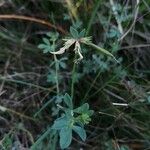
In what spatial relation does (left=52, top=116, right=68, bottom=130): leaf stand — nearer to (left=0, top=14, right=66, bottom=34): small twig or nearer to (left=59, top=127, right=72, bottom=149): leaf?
(left=59, top=127, right=72, bottom=149): leaf

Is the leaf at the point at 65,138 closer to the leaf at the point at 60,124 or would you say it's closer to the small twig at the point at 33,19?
the leaf at the point at 60,124

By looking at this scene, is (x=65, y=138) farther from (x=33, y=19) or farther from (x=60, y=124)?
(x=33, y=19)

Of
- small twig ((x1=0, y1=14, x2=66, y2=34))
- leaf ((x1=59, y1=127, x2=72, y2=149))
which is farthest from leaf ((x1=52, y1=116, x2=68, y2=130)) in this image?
small twig ((x1=0, y1=14, x2=66, y2=34))

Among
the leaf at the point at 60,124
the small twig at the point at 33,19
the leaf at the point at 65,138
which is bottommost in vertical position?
the leaf at the point at 65,138

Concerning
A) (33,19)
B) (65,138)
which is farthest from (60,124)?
(33,19)

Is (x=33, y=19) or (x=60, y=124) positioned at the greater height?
(x=33, y=19)

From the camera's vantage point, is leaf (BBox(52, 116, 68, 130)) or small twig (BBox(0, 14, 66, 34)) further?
small twig (BBox(0, 14, 66, 34))

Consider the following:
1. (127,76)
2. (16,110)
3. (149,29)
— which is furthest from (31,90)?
(149,29)

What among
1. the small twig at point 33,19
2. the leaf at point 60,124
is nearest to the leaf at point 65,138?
the leaf at point 60,124

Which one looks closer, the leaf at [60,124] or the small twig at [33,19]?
the leaf at [60,124]
